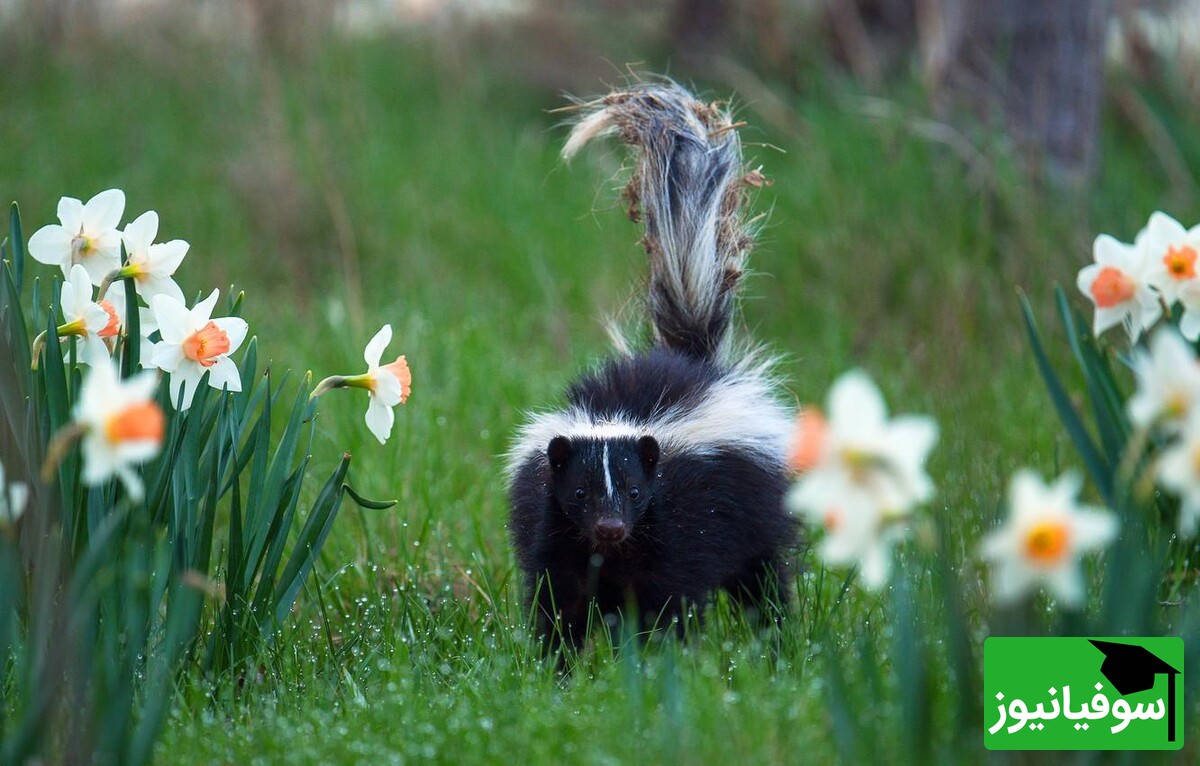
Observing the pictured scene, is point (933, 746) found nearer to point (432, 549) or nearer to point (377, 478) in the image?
point (432, 549)

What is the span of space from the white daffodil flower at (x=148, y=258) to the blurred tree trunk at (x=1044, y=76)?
5055 millimetres

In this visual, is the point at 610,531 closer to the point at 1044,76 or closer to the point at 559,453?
the point at 559,453

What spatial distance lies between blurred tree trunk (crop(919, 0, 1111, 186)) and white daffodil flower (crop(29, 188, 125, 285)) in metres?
5.12

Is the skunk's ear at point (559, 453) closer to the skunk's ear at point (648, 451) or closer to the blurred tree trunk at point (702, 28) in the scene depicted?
the skunk's ear at point (648, 451)

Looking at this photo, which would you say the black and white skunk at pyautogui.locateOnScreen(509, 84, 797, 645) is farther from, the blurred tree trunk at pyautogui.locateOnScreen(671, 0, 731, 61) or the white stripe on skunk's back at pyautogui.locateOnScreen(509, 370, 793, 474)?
the blurred tree trunk at pyautogui.locateOnScreen(671, 0, 731, 61)

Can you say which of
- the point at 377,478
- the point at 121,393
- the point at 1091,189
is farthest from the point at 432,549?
the point at 1091,189

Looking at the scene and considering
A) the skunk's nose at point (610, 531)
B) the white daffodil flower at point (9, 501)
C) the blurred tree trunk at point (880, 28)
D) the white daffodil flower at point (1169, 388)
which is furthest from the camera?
the blurred tree trunk at point (880, 28)

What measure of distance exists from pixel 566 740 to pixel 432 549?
6.94 feet

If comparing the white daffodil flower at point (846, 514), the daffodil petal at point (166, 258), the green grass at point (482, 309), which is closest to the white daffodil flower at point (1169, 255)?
the green grass at point (482, 309)

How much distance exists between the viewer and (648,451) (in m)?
4.05

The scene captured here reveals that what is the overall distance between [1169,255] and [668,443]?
1.65 meters

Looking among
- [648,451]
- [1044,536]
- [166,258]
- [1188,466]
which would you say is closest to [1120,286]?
[1188,466]

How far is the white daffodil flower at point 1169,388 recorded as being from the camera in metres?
2.10
